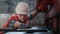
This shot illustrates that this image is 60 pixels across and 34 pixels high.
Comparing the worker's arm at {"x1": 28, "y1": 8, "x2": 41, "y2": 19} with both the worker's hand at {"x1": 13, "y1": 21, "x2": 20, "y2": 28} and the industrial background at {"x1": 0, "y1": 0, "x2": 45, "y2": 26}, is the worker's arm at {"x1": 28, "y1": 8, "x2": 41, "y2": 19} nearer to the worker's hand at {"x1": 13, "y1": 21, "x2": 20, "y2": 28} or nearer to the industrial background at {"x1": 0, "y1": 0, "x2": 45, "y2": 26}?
the industrial background at {"x1": 0, "y1": 0, "x2": 45, "y2": 26}

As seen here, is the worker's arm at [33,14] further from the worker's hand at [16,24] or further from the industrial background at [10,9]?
the worker's hand at [16,24]

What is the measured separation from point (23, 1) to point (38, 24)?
240 mm

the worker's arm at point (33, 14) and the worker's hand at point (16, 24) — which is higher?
the worker's arm at point (33, 14)

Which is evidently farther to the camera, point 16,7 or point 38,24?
point 38,24

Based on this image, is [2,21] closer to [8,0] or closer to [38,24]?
[8,0]

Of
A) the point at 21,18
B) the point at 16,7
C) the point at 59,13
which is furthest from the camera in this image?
the point at 21,18

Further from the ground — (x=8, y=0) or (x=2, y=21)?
(x=8, y=0)

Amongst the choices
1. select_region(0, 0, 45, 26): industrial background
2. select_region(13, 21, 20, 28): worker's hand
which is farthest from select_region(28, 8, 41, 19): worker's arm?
select_region(13, 21, 20, 28): worker's hand

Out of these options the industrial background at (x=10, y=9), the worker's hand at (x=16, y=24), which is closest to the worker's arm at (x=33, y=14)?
the industrial background at (x=10, y=9)

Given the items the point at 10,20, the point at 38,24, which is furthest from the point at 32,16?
the point at 10,20

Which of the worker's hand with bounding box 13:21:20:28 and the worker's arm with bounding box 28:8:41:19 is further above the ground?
the worker's arm with bounding box 28:8:41:19

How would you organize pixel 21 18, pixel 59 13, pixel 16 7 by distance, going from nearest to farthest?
1. pixel 59 13
2. pixel 16 7
3. pixel 21 18

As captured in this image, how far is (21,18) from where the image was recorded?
39.3 inches

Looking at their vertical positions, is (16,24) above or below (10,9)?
below
